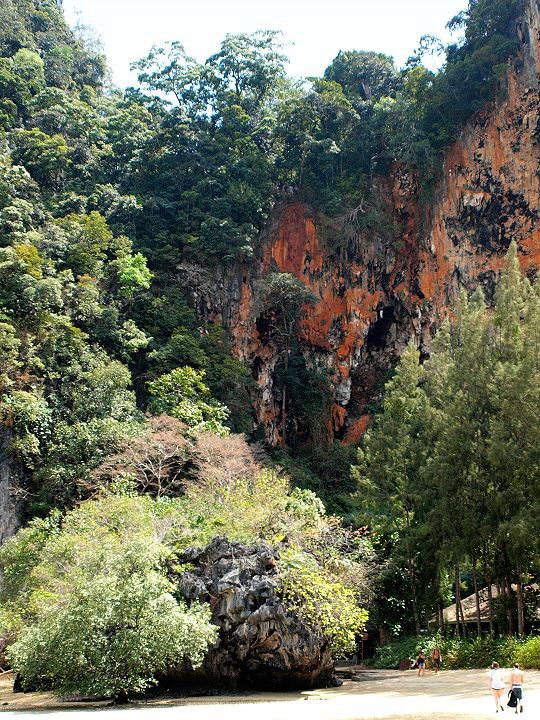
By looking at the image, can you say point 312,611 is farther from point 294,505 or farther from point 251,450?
point 251,450

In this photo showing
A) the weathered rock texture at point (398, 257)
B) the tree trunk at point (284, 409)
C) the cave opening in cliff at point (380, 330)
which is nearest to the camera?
the weathered rock texture at point (398, 257)

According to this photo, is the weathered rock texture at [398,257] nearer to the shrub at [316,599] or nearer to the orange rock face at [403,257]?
the orange rock face at [403,257]

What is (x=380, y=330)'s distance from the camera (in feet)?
109

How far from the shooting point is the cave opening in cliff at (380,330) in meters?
33.1

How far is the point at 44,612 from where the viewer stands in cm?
1487

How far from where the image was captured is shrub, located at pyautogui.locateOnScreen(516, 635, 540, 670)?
15.8 metres

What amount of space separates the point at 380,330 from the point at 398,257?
3167 millimetres

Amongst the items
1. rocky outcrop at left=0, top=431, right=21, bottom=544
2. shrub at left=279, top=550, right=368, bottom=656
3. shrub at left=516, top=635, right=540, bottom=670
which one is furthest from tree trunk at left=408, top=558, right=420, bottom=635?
rocky outcrop at left=0, top=431, right=21, bottom=544

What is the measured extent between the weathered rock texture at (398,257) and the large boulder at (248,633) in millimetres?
15827

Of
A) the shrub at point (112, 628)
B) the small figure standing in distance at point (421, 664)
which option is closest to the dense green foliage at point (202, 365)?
the shrub at point (112, 628)

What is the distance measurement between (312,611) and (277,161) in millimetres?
23585

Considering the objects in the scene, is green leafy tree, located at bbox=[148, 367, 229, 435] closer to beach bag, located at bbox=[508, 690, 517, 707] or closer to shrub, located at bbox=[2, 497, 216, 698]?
shrub, located at bbox=[2, 497, 216, 698]

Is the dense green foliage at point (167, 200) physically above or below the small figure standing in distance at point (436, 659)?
above

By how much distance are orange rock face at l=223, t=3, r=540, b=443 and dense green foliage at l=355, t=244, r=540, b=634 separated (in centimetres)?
866
